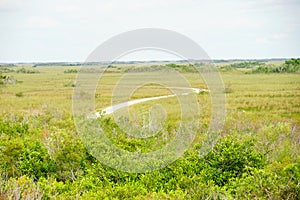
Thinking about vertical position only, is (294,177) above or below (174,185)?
above

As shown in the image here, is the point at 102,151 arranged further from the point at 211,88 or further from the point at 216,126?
the point at 211,88

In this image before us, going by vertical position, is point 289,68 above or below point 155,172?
above

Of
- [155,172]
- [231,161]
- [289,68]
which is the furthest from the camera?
[289,68]

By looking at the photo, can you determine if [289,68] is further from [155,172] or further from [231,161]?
[155,172]

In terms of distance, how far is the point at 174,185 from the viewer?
11.2 m

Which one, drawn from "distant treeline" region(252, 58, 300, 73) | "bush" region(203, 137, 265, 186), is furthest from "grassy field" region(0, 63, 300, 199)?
"distant treeline" region(252, 58, 300, 73)

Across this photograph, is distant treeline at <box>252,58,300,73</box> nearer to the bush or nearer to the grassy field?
the grassy field

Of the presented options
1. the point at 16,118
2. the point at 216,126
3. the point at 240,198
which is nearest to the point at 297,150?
the point at 216,126

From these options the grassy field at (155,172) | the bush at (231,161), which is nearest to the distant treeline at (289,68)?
the grassy field at (155,172)

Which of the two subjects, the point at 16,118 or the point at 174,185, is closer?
the point at 174,185

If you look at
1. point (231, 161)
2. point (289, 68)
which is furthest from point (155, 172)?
point (289, 68)

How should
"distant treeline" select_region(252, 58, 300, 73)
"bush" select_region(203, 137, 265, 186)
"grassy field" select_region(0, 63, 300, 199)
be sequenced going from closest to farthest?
1. "grassy field" select_region(0, 63, 300, 199)
2. "bush" select_region(203, 137, 265, 186)
3. "distant treeline" select_region(252, 58, 300, 73)

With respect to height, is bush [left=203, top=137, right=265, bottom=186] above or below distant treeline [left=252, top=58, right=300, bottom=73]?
below

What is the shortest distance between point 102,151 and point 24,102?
31.7 meters
